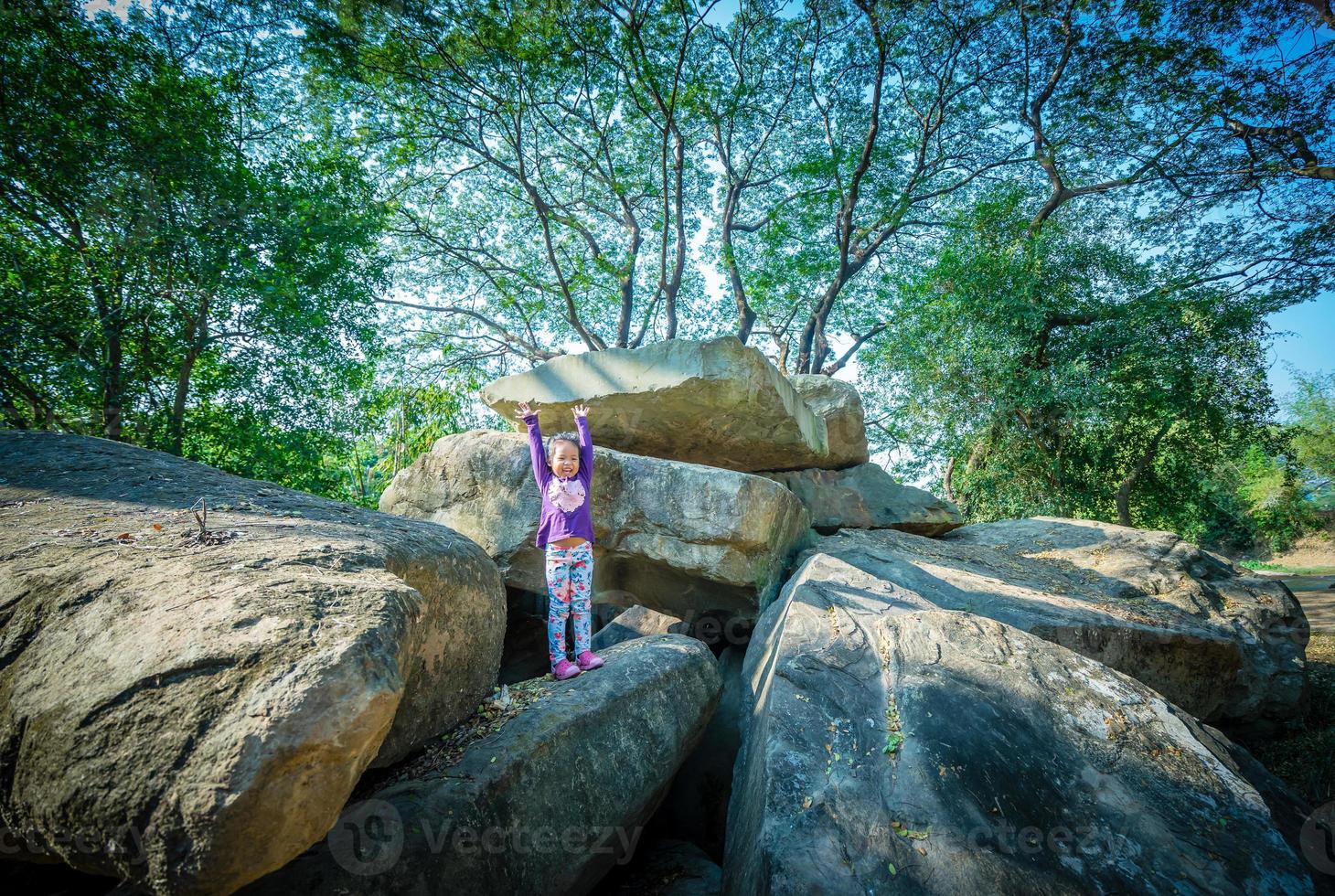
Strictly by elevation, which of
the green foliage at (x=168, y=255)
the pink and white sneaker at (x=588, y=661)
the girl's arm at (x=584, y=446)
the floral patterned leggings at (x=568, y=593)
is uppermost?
the green foliage at (x=168, y=255)

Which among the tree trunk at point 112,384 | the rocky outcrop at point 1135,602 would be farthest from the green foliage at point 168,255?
the rocky outcrop at point 1135,602

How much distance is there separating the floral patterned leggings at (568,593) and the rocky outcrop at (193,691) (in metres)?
1.30

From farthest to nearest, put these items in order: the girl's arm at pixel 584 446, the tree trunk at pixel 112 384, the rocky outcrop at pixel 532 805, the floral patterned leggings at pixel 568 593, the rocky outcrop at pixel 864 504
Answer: the rocky outcrop at pixel 864 504, the tree trunk at pixel 112 384, the girl's arm at pixel 584 446, the floral patterned leggings at pixel 568 593, the rocky outcrop at pixel 532 805

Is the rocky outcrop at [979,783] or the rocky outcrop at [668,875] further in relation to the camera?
the rocky outcrop at [668,875]

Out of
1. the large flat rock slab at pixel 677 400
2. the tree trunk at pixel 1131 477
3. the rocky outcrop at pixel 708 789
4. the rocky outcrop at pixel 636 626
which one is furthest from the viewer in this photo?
the tree trunk at pixel 1131 477

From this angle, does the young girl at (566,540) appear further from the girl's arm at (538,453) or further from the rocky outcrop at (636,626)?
the rocky outcrop at (636,626)

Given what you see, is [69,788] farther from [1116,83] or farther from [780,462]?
[1116,83]

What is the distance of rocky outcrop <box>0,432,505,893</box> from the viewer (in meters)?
1.29

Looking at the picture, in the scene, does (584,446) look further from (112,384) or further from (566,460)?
(112,384)

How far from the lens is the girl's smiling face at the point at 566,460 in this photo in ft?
13.8

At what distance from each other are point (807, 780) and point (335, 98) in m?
12.3

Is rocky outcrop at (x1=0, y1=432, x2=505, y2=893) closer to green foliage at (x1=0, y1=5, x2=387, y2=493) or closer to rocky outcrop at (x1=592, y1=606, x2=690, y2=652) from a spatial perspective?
rocky outcrop at (x1=592, y1=606, x2=690, y2=652)

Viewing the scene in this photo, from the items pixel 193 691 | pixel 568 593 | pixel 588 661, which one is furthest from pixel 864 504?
pixel 193 691

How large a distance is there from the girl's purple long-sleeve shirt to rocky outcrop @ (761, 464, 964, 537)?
3.64 m
